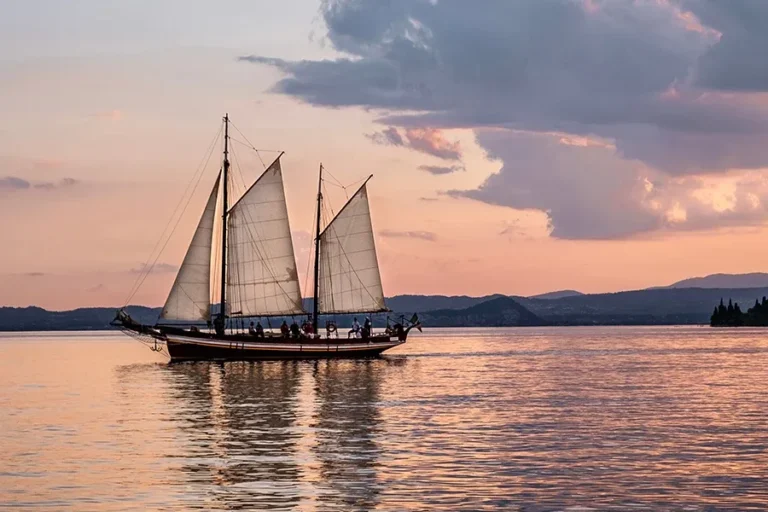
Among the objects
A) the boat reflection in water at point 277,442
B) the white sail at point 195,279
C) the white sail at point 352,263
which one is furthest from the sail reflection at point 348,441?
the white sail at point 352,263

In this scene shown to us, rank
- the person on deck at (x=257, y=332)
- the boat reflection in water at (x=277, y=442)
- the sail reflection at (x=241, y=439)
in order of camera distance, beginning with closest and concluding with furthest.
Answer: the boat reflection in water at (x=277, y=442) < the sail reflection at (x=241, y=439) < the person on deck at (x=257, y=332)

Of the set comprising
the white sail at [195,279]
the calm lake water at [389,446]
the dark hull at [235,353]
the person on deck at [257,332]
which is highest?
the white sail at [195,279]

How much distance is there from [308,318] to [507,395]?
6899 centimetres

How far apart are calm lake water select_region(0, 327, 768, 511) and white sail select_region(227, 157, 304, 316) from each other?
38.9 meters

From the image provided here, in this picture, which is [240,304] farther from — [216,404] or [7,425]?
[7,425]

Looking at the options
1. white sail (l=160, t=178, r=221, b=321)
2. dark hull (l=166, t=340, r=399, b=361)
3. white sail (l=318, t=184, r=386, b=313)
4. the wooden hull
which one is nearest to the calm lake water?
white sail (l=160, t=178, r=221, b=321)

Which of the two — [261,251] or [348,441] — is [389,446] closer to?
[348,441]

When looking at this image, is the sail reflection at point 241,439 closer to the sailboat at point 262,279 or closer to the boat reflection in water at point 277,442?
the boat reflection in water at point 277,442

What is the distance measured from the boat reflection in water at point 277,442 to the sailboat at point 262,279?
3056 centimetres

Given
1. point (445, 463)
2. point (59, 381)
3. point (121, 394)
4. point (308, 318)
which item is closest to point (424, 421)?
point (445, 463)

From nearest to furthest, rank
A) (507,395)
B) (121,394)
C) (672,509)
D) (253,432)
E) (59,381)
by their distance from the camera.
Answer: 1. (672,509)
2. (253,432)
3. (507,395)
4. (121,394)
5. (59,381)

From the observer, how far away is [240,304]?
442 feet

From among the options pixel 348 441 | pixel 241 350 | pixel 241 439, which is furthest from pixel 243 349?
pixel 348 441

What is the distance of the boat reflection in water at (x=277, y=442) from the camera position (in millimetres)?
36188
